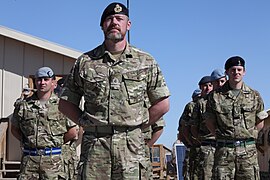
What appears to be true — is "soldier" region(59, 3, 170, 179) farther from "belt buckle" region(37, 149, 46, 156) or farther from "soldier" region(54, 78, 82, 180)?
"soldier" region(54, 78, 82, 180)

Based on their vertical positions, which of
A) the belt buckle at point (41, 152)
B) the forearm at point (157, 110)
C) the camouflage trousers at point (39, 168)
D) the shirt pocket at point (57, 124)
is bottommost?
the camouflage trousers at point (39, 168)

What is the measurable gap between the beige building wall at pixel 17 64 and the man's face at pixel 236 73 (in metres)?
5.71

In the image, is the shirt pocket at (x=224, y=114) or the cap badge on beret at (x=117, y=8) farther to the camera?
the shirt pocket at (x=224, y=114)

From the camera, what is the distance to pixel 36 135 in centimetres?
828

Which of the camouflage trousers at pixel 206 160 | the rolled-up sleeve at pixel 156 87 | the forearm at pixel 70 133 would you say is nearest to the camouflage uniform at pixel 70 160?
the forearm at pixel 70 133

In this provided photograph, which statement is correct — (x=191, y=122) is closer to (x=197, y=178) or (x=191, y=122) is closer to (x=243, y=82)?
(x=197, y=178)

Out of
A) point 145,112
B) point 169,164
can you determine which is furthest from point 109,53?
point 169,164

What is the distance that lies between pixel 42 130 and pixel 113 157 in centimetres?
334

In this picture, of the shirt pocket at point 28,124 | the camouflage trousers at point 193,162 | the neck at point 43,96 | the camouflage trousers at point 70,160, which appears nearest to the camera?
the shirt pocket at point 28,124

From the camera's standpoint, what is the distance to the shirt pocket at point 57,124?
838cm

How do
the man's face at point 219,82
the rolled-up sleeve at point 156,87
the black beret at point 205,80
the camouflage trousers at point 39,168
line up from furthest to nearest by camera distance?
the black beret at point 205,80 → the man's face at point 219,82 → the camouflage trousers at point 39,168 → the rolled-up sleeve at point 156,87

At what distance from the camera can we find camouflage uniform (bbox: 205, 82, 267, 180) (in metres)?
8.09

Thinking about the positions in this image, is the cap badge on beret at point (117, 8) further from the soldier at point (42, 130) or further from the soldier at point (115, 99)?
the soldier at point (42, 130)

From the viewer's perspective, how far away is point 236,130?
8141 millimetres
